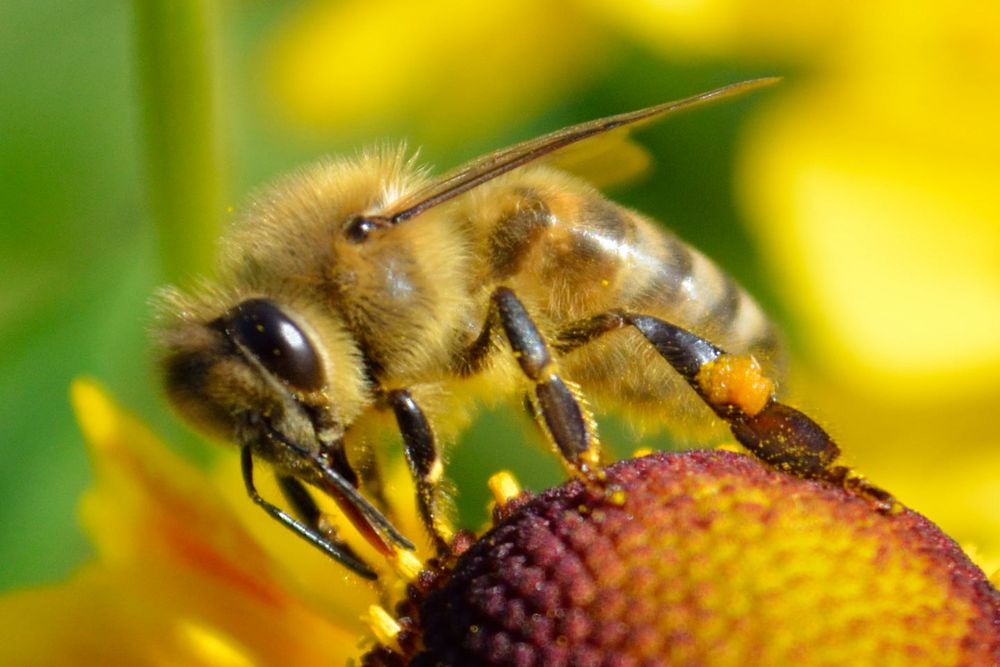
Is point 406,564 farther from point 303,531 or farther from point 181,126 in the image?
point 181,126

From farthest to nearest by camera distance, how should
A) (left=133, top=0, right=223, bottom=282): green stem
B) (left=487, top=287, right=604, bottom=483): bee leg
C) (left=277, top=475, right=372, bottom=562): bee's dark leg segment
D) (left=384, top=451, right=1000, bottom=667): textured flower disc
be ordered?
(left=133, top=0, right=223, bottom=282): green stem
(left=277, top=475, right=372, bottom=562): bee's dark leg segment
(left=487, top=287, right=604, bottom=483): bee leg
(left=384, top=451, right=1000, bottom=667): textured flower disc

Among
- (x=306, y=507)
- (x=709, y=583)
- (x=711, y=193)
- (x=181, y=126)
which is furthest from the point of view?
(x=711, y=193)

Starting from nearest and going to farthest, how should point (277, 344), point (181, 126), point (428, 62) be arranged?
point (277, 344) < point (181, 126) < point (428, 62)

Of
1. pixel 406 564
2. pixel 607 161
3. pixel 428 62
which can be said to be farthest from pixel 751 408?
pixel 428 62

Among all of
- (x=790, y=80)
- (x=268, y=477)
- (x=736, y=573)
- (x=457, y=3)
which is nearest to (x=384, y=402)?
(x=268, y=477)

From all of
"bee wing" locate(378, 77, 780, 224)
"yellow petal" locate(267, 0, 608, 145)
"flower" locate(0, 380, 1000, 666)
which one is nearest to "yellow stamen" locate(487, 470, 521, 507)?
"flower" locate(0, 380, 1000, 666)

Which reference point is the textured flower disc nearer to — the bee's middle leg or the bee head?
the bee's middle leg

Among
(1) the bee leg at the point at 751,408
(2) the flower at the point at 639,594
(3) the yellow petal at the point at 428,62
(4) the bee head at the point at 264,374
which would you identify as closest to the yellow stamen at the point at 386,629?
(2) the flower at the point at 639,594
